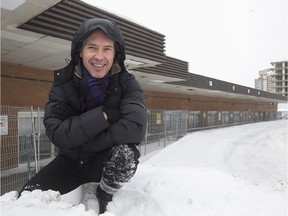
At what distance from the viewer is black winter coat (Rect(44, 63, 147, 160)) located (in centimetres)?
218

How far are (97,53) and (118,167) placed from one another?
0.97m

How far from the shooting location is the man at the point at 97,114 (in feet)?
7.42

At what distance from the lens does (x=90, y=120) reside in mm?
2156

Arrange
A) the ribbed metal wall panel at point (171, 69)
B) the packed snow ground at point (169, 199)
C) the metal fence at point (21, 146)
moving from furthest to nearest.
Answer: the ribbed metal wall panel at point (171, 69), the metal fence at point (21, 146), the packed snow ground at point (169, 199)

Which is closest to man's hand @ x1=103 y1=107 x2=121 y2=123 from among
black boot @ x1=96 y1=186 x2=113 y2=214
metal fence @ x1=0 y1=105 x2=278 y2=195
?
black boot @ x1=96 y1=186 x2=113 y2=214

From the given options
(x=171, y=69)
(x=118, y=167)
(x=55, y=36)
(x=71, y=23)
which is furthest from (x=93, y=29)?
(x=171, y=69)

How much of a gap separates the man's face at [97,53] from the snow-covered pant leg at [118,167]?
0.66 metres

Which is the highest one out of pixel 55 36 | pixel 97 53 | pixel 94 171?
pixel 55 36

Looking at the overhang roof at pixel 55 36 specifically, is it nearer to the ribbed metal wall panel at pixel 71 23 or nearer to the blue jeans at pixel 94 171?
the ribbed metal wall panel at pixel 71 23

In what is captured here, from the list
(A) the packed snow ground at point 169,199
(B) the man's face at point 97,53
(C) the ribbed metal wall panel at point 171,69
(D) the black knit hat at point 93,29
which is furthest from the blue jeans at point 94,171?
(C) the ribbed metal wall panel at point 171,69

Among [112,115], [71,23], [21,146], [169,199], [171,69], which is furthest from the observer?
[171,69]

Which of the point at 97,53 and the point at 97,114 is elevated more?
the point at 97,53

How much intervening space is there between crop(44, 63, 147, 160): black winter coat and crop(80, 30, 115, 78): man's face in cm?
14

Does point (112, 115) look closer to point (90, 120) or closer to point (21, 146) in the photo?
point (90, 120)
